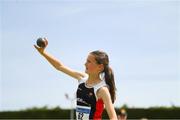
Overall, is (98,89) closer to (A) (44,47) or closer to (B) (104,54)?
(B) (104,54)

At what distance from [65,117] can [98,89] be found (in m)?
43.6

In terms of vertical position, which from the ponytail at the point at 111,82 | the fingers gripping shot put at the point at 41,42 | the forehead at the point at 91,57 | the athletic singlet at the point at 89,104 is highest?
the fingers gripping shot put at the point at 41,42

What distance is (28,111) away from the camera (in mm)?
52375

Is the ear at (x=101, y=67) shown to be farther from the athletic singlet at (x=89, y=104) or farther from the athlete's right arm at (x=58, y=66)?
the athlete's right arm at (x=58, y=66)

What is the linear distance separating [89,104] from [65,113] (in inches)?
1715

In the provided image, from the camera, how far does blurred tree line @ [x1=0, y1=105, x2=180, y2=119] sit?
4588 centimetres

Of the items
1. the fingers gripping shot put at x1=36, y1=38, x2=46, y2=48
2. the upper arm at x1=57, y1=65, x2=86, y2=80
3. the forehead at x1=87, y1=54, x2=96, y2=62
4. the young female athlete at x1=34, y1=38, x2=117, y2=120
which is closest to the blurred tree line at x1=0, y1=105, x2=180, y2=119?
the upper arm at x1=57, y1=65, x2=86, y2=80

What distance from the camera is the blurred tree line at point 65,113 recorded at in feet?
151

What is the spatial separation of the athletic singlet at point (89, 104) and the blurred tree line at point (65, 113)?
1522 inches

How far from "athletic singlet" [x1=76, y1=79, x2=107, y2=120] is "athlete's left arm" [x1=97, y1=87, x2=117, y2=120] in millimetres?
89

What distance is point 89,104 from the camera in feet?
23.5

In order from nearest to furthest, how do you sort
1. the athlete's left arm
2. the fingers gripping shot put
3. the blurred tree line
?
the athlete's left arm < the fingers gripping shot put < the blurred tree line

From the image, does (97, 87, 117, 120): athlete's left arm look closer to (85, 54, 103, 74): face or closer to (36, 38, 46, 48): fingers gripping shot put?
(85, 54, 103, 74): face

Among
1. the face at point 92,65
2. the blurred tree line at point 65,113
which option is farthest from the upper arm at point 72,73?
the blurred tree line at point 65,113
